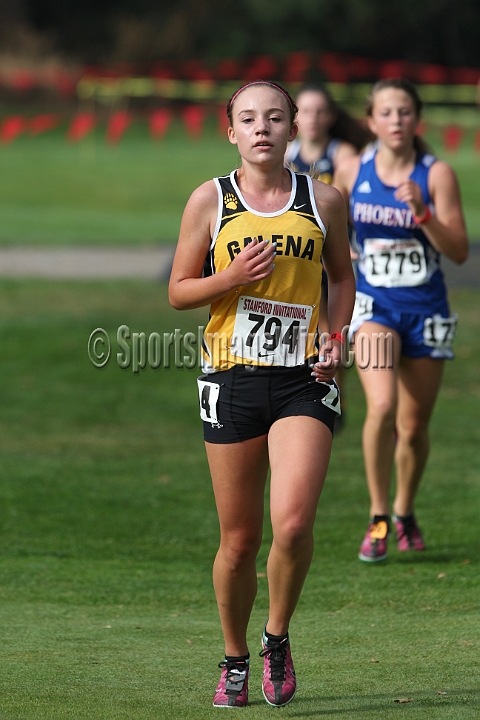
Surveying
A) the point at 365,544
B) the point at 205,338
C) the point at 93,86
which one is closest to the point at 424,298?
the point at 365,544

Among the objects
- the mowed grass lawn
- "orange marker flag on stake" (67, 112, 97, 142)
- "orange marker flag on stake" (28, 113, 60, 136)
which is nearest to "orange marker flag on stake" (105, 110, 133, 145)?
"orange marker flag on stake" (67, 112, 97, 142)

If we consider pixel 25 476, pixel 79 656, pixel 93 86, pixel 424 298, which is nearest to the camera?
pixel 79 656

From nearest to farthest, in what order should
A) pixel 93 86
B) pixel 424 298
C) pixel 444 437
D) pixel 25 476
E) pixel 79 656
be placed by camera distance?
pixel 79 656, pixel 424 298, pixel 25 476, pixel 444 437, pixel 93 86

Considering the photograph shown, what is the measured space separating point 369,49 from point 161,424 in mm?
51715

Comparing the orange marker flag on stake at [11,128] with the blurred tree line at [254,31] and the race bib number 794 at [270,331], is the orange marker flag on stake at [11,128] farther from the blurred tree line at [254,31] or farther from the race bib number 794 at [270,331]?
the race bib number 794 at [270,331]

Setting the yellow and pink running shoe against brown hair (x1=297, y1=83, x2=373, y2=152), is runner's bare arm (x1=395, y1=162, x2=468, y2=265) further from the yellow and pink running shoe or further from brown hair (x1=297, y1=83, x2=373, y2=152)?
brown hair (x1=297, y1=83, x2=373, y2=152)

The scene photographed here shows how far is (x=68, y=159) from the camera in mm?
34875

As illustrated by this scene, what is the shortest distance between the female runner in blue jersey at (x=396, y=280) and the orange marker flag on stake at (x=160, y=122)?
37.1m

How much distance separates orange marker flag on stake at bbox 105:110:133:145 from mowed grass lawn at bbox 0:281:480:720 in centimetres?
3152

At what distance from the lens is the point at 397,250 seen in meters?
6.18

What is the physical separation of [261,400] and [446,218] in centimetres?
244

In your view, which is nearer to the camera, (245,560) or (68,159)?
(245,560)

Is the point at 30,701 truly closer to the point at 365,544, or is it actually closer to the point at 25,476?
the point at 365,544

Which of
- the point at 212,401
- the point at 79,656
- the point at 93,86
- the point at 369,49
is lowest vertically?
the point at 79,656
